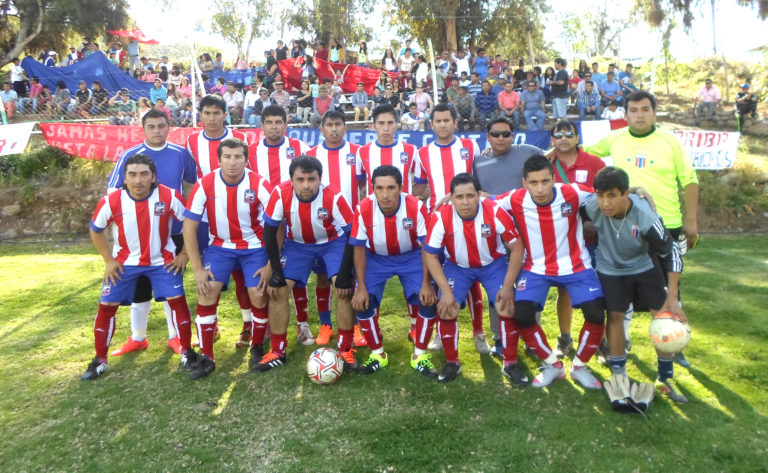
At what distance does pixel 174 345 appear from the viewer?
5402 millimetres

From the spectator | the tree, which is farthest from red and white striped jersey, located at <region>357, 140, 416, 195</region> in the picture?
the tree

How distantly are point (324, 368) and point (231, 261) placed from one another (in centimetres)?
136

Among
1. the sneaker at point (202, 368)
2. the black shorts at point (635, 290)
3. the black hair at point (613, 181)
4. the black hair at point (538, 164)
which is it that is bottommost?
the sneaker at point (202, 368)

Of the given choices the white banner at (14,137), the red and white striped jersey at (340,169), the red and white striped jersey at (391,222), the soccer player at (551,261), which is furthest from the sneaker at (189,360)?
the white banner at (14,137)

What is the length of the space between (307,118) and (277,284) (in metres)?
9.83

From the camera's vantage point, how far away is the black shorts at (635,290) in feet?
13.1

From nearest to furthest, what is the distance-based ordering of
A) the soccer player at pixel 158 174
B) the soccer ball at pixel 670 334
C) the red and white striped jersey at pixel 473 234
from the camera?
the soccer ball at pixel 670 334, the red and white striped jersey at pixel 473 234, the soccer player at pixel 158 174

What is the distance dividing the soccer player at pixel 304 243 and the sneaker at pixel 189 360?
60 cm

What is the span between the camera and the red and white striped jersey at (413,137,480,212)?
559 centimetres

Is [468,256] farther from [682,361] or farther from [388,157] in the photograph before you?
[682,361]

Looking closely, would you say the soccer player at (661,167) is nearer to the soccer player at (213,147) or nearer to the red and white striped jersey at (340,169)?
the red and white striped jersey at (340,169)

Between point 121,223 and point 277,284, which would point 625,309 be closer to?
point 277,284

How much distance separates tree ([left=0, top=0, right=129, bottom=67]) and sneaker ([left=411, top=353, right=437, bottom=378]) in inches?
1059

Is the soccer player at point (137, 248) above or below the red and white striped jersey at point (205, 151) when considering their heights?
below
